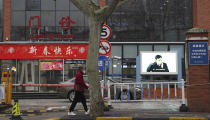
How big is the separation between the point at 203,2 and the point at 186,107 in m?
15.2

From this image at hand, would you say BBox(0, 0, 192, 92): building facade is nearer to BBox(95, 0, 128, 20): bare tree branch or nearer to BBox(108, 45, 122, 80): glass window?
BBox(108, 45, 122, 80): glass window

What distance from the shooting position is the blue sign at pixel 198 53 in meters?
10.9

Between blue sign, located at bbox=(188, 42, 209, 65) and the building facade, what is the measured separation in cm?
1289

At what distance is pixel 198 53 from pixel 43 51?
50.3ft

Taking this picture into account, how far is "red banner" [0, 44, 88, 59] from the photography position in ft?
78.8

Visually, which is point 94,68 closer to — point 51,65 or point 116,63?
point 116,63

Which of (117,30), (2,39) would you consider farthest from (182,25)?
(2,39)

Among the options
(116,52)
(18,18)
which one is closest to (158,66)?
(116,52)

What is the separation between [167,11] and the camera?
24.7 m

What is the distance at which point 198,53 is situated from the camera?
10984 millimetres

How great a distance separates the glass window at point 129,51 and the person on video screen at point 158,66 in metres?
3.80

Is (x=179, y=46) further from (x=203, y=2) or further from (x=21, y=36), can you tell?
(x=21, y=36)

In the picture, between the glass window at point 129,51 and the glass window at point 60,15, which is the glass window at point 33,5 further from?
the glass window at point 129,51

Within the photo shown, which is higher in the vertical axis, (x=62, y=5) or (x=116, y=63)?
(x=62, y=5)
